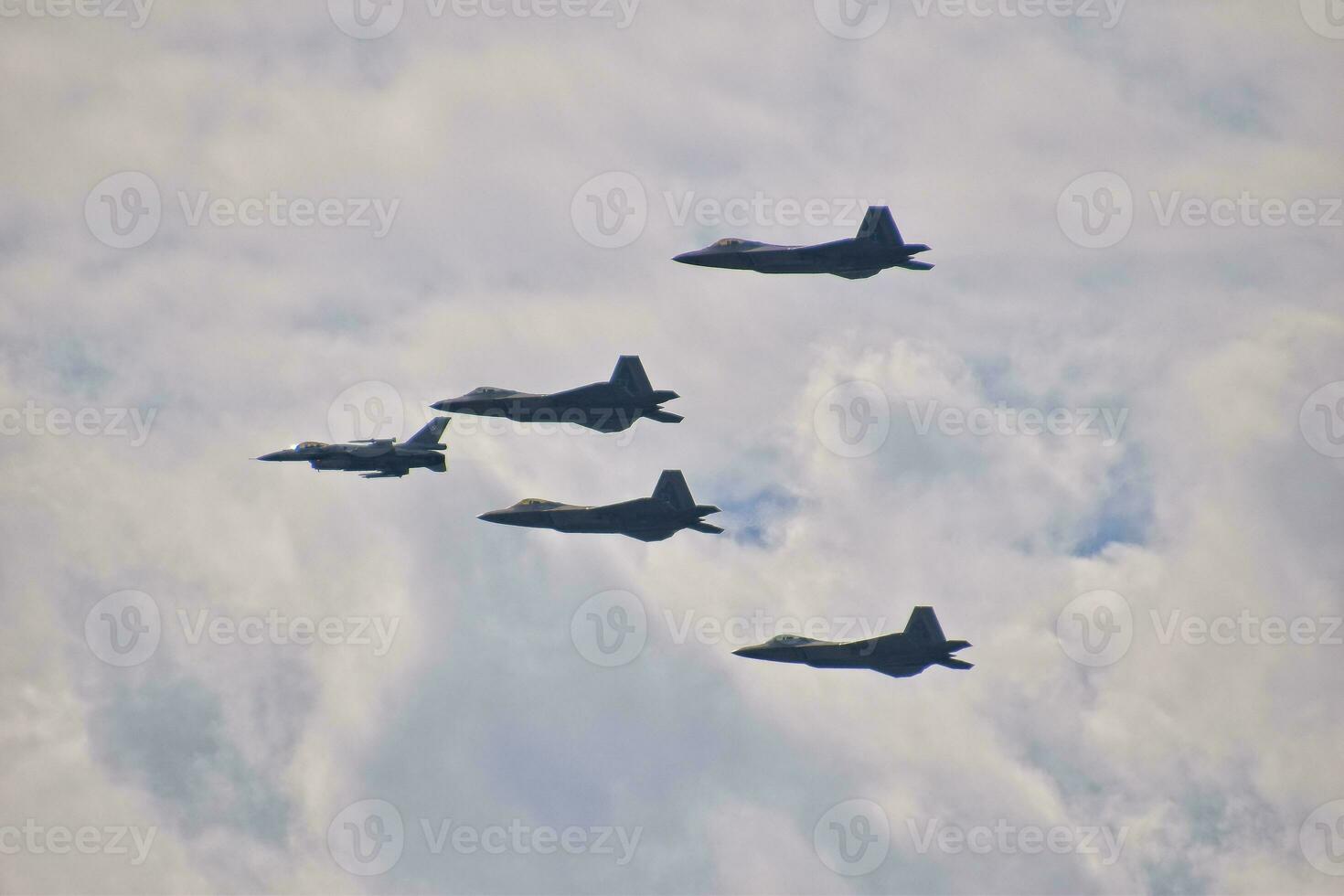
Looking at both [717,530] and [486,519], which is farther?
[486,519]

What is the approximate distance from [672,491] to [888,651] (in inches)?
762

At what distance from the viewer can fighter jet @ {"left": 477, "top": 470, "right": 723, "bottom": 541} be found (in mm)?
115938

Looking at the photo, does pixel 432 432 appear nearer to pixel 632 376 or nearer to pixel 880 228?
pixel 632 376

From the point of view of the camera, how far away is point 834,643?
386 feet

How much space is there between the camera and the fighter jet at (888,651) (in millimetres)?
112188

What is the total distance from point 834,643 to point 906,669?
21.6 ft

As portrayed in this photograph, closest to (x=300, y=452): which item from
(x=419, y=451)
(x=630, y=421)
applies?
(x=419, y=451)

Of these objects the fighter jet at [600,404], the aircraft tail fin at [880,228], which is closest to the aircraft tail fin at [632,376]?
the fighter jet at [600,404]

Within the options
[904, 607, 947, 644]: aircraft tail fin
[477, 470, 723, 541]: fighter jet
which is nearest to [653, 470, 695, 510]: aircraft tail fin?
[477, 470, 723, 541]: fighter jet

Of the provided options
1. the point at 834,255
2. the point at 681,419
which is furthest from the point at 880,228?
the point at 681,419

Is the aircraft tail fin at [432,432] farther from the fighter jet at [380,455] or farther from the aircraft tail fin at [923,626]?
the aircraft tail fin at [923,626]

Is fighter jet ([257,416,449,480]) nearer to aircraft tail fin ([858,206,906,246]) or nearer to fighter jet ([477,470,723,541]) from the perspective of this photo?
fighter jet ([477,470,723,541])

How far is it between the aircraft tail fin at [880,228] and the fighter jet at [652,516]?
22061 millimetres

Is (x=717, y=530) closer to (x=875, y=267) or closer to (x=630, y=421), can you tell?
(x=630, y=421)
